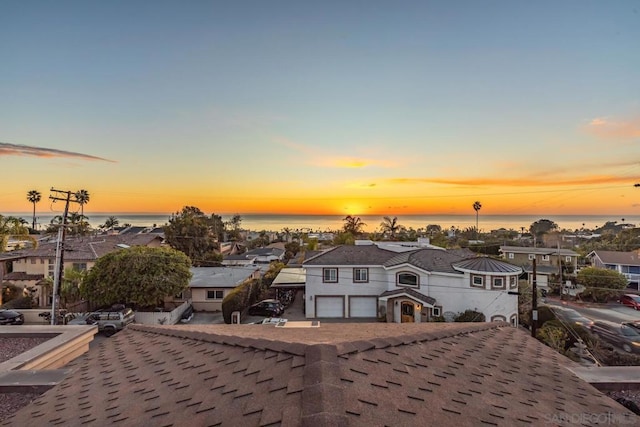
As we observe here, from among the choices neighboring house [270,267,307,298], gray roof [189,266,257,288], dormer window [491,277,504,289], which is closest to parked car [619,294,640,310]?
dormer window [491,277,504,289]

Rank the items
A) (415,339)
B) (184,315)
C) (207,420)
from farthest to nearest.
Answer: (184,315) < (415,339) < (207,420)

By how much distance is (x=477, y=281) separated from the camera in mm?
22609

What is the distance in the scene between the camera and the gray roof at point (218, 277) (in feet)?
91.5

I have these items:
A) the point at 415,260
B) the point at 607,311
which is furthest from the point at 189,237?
the point at 607,311

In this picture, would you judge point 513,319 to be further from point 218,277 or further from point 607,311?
point 218,277

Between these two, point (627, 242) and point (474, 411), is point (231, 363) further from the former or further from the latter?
point (627, 242)

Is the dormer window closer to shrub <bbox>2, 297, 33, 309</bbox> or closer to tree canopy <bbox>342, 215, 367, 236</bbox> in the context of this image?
shrub <bbox>2, 297, 33, 309</bbox>

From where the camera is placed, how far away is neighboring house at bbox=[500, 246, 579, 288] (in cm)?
4209

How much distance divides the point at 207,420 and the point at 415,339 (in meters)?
3.02

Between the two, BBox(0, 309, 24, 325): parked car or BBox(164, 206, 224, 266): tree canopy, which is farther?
BBox(164, 206, 224, 266): tree canopy

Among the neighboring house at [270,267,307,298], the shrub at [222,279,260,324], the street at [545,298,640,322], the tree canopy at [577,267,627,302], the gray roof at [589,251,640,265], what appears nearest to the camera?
the shrub at [222,279,260,324]

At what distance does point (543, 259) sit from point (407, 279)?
33133mm

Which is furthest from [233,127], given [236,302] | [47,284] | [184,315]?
[47,284]

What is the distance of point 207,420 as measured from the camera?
2.87 metres
